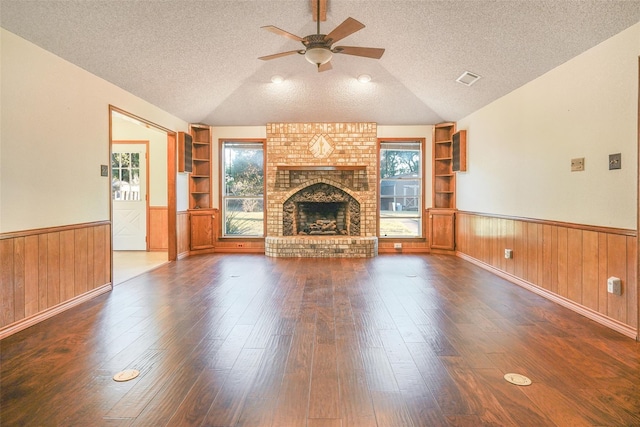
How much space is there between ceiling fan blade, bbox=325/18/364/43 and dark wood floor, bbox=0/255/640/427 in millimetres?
2645

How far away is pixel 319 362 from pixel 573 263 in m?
2.90

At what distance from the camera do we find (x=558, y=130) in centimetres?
387

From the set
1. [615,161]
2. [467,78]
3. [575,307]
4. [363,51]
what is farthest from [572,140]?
[363,51]

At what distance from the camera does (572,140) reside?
3648 mm

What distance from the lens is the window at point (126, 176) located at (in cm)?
742

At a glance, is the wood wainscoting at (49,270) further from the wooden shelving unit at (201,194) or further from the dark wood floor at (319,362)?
the wooden shelving unit at (201,194)

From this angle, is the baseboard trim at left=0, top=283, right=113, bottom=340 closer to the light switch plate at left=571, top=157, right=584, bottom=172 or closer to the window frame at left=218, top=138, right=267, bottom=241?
the window frame at left=218, top=138, right=267, bottom=241

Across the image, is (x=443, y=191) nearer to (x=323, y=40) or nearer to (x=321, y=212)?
(x=321, y=212)

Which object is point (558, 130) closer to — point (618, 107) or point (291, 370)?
point (618, 107)

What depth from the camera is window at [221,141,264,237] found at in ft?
24.4

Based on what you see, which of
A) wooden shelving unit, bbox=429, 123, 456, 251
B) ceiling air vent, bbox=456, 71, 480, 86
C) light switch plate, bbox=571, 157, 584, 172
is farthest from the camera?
wooden shelving unit, bbox=429, 123, 456, 251

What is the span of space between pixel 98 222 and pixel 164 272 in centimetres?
143

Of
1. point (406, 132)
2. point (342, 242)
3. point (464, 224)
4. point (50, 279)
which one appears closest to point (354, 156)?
point (406, 132)

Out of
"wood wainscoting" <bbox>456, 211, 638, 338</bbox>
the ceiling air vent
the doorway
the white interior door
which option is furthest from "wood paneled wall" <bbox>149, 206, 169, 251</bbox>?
"wood wainscoting" <bbox>456, 211, 638, 338</bbox>
